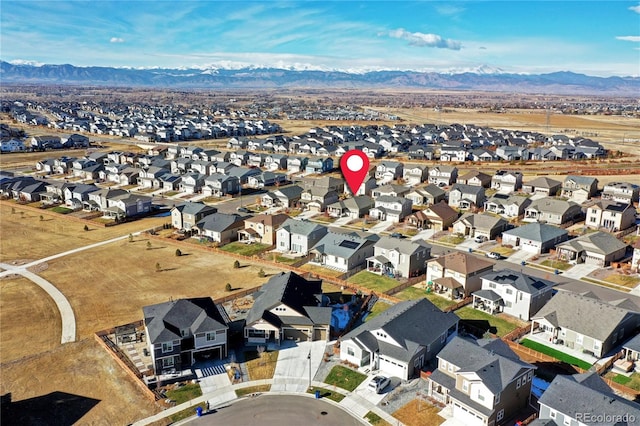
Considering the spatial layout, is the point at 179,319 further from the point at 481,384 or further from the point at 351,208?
the point at 351,208

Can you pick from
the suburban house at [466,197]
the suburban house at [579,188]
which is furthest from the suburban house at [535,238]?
the suburban house at [579,188]

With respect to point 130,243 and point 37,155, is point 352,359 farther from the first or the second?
point 37,155

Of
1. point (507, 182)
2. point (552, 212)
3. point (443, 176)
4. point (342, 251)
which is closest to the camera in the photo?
point (342, 251)

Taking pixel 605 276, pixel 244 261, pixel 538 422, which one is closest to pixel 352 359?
pixel 538 422

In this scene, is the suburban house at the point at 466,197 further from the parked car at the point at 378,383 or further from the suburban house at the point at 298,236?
the parked car at the point at 378,383

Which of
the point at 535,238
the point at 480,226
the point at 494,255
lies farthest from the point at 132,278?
the point at 535,238
